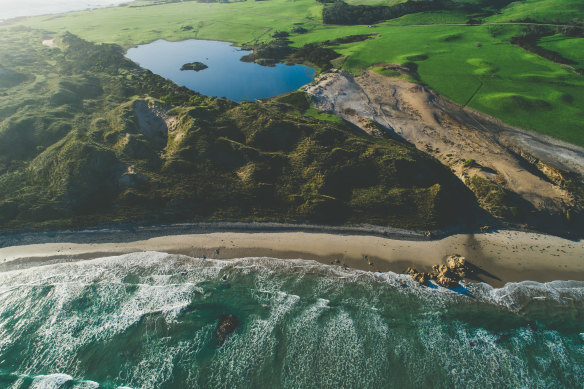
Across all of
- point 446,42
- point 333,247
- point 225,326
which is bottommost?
point 225,326

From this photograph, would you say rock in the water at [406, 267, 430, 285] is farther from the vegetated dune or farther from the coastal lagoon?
the coastal lagoon

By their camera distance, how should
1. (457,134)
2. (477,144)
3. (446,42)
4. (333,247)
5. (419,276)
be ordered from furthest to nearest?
(446,42), (457,134), (477,144), (333,247), (419,276)

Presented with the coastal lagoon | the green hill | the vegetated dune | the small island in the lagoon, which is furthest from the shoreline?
the small island in the lagoon

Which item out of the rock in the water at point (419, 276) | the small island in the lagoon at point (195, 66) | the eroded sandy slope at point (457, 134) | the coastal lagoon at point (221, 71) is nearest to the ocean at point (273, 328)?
the rock in the water at point (419, 276)

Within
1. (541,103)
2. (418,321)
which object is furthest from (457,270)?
(541,103)

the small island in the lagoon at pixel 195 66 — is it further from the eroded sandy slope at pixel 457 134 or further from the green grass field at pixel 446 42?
the eroded sandy slope at pixel 457 134

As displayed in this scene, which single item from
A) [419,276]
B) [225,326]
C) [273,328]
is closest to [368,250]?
[419,276]

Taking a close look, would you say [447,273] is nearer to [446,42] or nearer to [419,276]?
[419,276]
